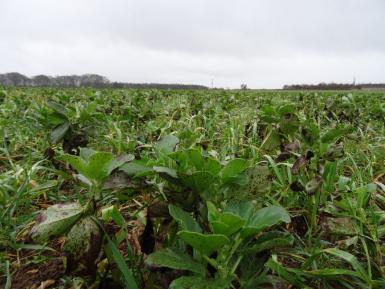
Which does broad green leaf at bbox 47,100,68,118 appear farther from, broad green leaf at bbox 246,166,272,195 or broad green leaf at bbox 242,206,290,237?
broad green leaf at bbox 242,206,290,237

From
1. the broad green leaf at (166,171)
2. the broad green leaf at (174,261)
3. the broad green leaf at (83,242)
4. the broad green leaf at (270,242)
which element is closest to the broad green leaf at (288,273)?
the broad green leaf at (270,242)

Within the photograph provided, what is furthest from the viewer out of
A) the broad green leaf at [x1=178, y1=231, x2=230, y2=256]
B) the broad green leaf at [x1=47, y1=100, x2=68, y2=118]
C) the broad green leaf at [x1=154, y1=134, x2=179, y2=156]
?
the broad green leaf at [x1=47, y1=100, x2=68, y2=118]

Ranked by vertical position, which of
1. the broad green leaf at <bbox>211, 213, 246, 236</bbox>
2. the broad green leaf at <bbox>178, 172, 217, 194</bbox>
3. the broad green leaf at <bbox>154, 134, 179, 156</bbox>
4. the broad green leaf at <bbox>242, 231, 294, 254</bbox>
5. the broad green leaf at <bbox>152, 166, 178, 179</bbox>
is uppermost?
the broad green leaf at <bbox>154, 134, 179, 156</bbox>

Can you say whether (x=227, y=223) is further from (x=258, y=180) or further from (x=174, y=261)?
(x=258, y=180)

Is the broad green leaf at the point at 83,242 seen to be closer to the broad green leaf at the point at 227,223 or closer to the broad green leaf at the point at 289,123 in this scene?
the broad green leaf at the point at 227,223

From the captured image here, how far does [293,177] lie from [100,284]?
1022 mm

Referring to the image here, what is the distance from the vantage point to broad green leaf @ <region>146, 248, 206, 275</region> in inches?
34.8

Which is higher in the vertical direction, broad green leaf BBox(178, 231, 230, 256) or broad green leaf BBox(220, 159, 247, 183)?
broad green leaf BBox(220, 159, 247, 183)

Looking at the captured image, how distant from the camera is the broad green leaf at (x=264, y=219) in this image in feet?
2.85

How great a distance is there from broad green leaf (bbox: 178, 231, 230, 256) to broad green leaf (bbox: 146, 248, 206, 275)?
73mm

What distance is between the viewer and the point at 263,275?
994 millimetres

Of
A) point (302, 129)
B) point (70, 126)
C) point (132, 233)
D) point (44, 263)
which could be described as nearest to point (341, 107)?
point (302, 129)

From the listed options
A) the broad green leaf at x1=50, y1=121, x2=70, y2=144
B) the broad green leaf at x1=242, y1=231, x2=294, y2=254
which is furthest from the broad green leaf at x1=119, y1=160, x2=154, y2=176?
the broad green leaf at x1=50, y1=121, x2=70, y2=144

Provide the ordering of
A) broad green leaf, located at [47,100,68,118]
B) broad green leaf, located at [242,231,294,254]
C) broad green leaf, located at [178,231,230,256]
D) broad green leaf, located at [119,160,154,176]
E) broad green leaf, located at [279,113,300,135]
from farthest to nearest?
broad green leaf, located at [47,100,68,118]
broad green leaf, located at [279,113,300,135]
broad green leaf, located at [119,160,154,176]
broad green leaf, located at [242,231,294,254]
broad green leaf, located at [178,231,230,256]
